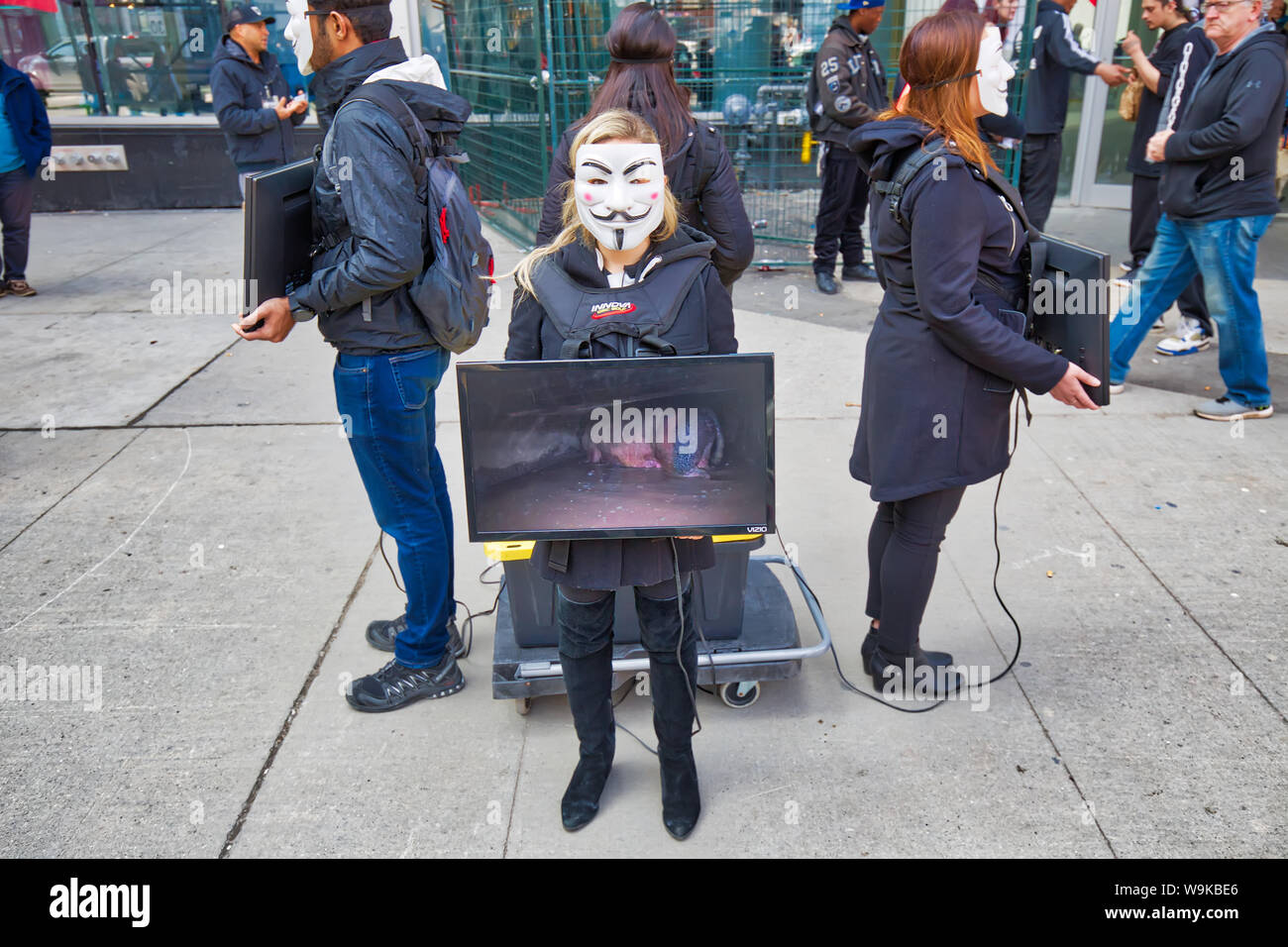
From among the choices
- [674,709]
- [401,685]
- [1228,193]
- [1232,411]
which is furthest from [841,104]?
[674,709]

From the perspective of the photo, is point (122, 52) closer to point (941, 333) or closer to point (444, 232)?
point (444, 232)

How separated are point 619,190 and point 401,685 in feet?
5.62

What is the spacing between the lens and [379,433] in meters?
2.95

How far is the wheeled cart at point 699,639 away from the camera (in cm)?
304

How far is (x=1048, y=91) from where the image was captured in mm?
7156

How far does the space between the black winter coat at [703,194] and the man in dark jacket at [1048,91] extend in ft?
13.3

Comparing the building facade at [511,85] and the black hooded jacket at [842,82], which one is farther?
the building facade at [511,85]

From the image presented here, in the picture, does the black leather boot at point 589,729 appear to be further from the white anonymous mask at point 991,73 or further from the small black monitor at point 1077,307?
the white anonymous mask at point 991,73

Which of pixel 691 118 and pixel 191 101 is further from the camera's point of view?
pixel 191 101

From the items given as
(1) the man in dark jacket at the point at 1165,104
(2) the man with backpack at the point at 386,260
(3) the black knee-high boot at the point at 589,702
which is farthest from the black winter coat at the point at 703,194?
(1) the man in dark jacket at the point at 1165,104

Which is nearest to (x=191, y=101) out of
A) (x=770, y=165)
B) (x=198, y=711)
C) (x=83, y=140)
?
(x=83, y=140)

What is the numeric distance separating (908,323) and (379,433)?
5.04 ft

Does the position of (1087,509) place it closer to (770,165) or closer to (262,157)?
(770,165)

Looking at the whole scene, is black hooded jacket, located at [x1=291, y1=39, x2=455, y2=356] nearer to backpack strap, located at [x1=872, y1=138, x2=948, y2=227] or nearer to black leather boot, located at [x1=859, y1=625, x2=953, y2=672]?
backpack strap, located at [x1=872, y1=138, x2=948, y2=227]
